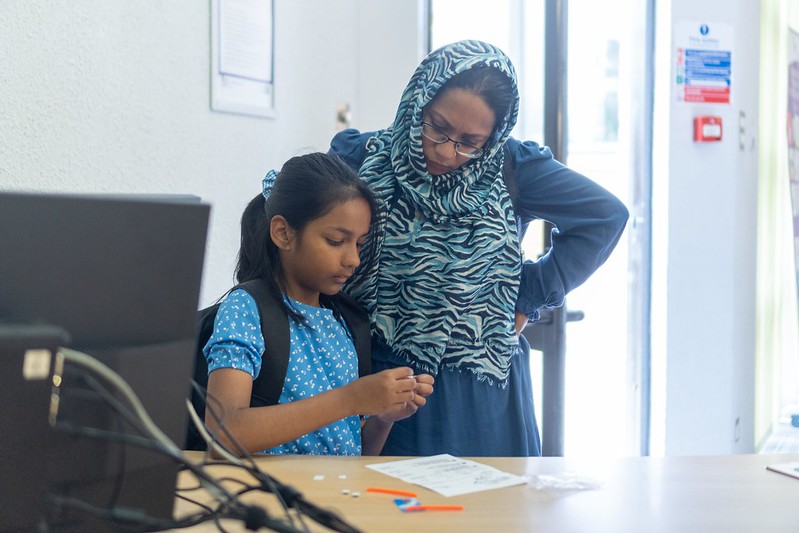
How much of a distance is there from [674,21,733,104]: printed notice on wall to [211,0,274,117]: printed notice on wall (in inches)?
66.2

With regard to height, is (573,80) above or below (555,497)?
above

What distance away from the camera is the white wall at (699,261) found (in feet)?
11.1

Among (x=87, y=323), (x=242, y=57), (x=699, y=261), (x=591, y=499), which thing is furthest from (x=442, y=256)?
(x=699, y=261)

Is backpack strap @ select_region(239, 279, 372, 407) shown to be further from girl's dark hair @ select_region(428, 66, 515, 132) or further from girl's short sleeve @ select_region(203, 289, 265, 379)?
girl's dark hair @ select_region(428, 66, 515, 132)

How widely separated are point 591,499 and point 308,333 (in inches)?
22.8

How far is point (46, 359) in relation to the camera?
0.68 metres

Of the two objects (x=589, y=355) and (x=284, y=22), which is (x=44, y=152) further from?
(x=589, y=355)

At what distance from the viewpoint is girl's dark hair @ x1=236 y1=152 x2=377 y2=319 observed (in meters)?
1.56

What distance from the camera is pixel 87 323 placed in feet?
2.36

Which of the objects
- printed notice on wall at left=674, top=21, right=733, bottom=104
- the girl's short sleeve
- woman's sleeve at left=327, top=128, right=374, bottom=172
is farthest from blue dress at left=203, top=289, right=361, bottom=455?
printed notice on wall at left=674, top=21, right=733, bottom=104

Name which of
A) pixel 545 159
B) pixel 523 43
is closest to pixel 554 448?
pixel 545 159

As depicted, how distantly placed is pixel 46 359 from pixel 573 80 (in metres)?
3.57

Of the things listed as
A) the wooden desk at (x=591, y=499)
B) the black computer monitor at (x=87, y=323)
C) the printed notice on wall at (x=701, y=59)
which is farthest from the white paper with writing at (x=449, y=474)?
the printed notice on wall at (x=701, y=59)

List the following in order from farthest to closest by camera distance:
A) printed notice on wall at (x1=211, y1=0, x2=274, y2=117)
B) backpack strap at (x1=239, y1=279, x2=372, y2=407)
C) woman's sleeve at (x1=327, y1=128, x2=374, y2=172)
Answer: printed notice on wall at (x1=211, y1=0, x2=274, y2=117) → woman's sleeve at (x1=327, y1=128, x2=374, y2=172) → backpack strap at (x1=239, y1=279, x2=372, y2=407)
